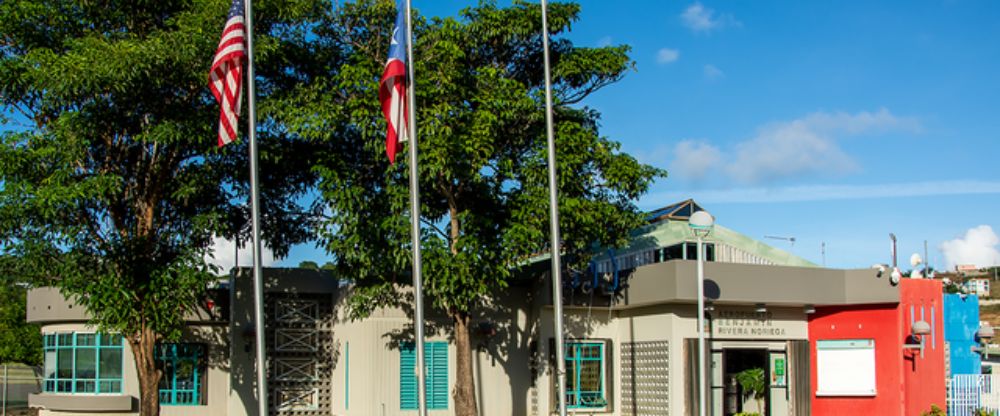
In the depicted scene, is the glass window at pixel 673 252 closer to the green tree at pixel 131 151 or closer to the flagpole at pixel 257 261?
the green tree at pixel 131 151

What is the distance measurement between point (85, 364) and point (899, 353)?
59.8ft

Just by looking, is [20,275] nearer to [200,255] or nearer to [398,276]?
[200,255]

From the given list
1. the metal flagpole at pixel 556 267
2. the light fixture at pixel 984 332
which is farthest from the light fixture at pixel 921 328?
the metal flagpole at pixel 556 267

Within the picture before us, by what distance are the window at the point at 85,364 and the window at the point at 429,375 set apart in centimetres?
673

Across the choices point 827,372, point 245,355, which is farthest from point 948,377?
point 245,355

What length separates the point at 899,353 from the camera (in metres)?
21.8

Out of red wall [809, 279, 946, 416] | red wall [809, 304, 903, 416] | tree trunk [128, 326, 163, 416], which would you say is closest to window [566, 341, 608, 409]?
red wall [809, 304, 903, 416]

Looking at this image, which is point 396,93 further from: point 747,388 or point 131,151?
point 747,388

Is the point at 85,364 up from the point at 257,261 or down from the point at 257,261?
down

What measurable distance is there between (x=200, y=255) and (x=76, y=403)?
5758 millimetres

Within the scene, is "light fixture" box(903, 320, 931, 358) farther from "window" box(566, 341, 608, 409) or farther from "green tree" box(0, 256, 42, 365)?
"green tree" box(0, 256, 42, 365)

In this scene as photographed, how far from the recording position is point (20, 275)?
20328 mm

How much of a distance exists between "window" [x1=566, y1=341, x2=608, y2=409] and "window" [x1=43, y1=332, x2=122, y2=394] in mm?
10279

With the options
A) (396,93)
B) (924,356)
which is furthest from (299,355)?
(924,356)
